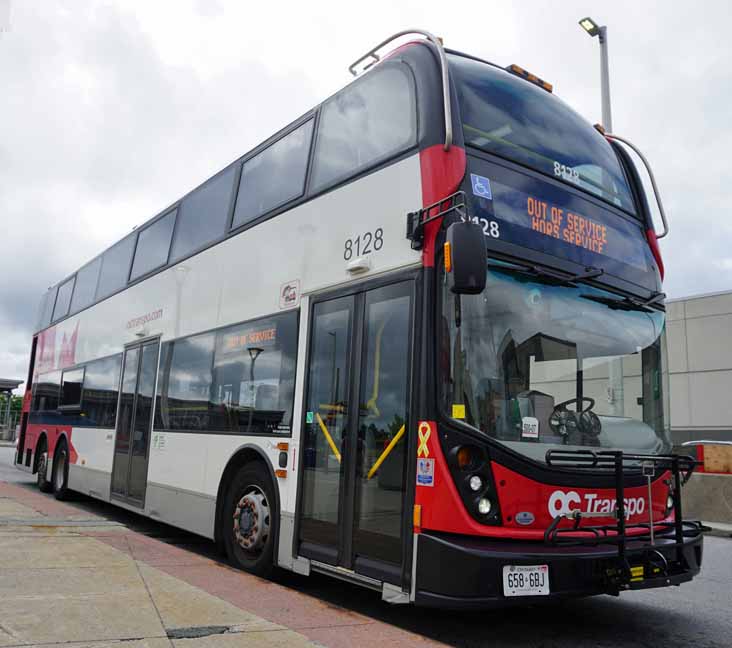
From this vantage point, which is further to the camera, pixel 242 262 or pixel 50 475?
pixel 50 475

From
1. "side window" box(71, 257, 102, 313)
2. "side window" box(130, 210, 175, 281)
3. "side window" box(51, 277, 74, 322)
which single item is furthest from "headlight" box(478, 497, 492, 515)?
"side window" box(51, 277, 74, 322)

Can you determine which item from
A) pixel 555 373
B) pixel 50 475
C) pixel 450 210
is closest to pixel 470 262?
pixel 450 210

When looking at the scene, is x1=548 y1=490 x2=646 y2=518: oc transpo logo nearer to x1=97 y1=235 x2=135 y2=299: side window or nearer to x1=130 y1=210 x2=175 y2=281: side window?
x1=130 y1=210 x2=175 y2=281: side window

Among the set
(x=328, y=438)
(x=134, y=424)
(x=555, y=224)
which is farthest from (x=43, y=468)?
(x=555, y=224)

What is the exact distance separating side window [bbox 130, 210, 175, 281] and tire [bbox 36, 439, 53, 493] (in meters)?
5.27

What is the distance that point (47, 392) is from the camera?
1502 centimetres

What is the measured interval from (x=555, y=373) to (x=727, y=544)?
770cm

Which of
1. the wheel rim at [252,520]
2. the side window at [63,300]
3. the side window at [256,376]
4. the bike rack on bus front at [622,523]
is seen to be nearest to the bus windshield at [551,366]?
the bike rack on bus front at [622,523]

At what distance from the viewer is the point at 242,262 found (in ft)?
25.3

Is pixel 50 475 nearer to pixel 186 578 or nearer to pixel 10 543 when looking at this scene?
pixel 10 543

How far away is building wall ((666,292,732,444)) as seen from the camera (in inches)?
773

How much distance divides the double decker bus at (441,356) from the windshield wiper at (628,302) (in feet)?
0.08

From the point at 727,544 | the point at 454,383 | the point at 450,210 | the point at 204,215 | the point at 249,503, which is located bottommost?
the point at 727,544

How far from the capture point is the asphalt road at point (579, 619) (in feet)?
17.1
